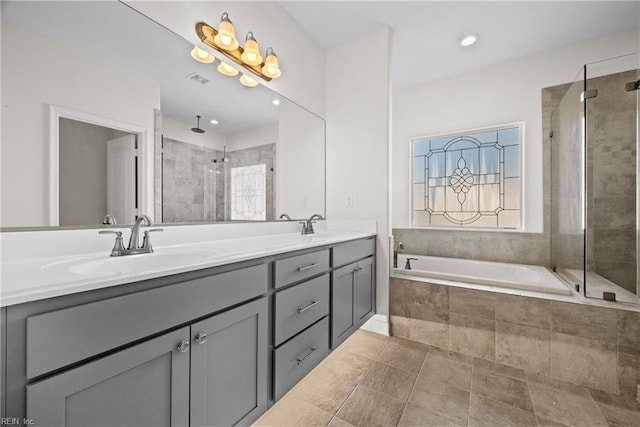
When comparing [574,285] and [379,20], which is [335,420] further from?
[379,20]

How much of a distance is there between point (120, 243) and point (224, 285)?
1.59 ft

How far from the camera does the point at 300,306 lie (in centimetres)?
136

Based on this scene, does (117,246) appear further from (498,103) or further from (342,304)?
(498,103)

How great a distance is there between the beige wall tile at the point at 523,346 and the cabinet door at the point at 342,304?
102 cm

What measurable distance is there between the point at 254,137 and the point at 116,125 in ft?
2.77

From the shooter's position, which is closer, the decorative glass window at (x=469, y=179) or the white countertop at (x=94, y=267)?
the white countertop at (x=94, y=267)

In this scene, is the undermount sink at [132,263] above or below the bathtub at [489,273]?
above

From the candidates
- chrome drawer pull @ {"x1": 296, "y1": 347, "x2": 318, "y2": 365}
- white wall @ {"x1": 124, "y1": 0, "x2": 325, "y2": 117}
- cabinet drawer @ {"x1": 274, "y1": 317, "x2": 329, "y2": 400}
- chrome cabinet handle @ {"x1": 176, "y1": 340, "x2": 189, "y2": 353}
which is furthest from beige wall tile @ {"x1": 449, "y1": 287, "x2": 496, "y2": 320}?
white wall @ {"x1": 124, "y1": 0, "x2": 325, "y2": 117}

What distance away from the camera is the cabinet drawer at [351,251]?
1.69 metres

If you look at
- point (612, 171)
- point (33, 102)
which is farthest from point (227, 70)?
point (612, 171)

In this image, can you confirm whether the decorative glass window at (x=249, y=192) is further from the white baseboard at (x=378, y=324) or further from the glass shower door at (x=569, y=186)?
the glass shower door at (x=569, y=186)

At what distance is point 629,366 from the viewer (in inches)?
59.4

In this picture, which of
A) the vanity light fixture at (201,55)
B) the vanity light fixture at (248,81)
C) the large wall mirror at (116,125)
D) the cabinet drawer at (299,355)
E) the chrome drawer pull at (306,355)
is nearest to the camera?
the large wall mirror at (116,125)

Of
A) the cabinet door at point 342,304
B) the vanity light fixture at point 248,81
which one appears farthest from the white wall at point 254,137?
the cabinet door at point 342,304
